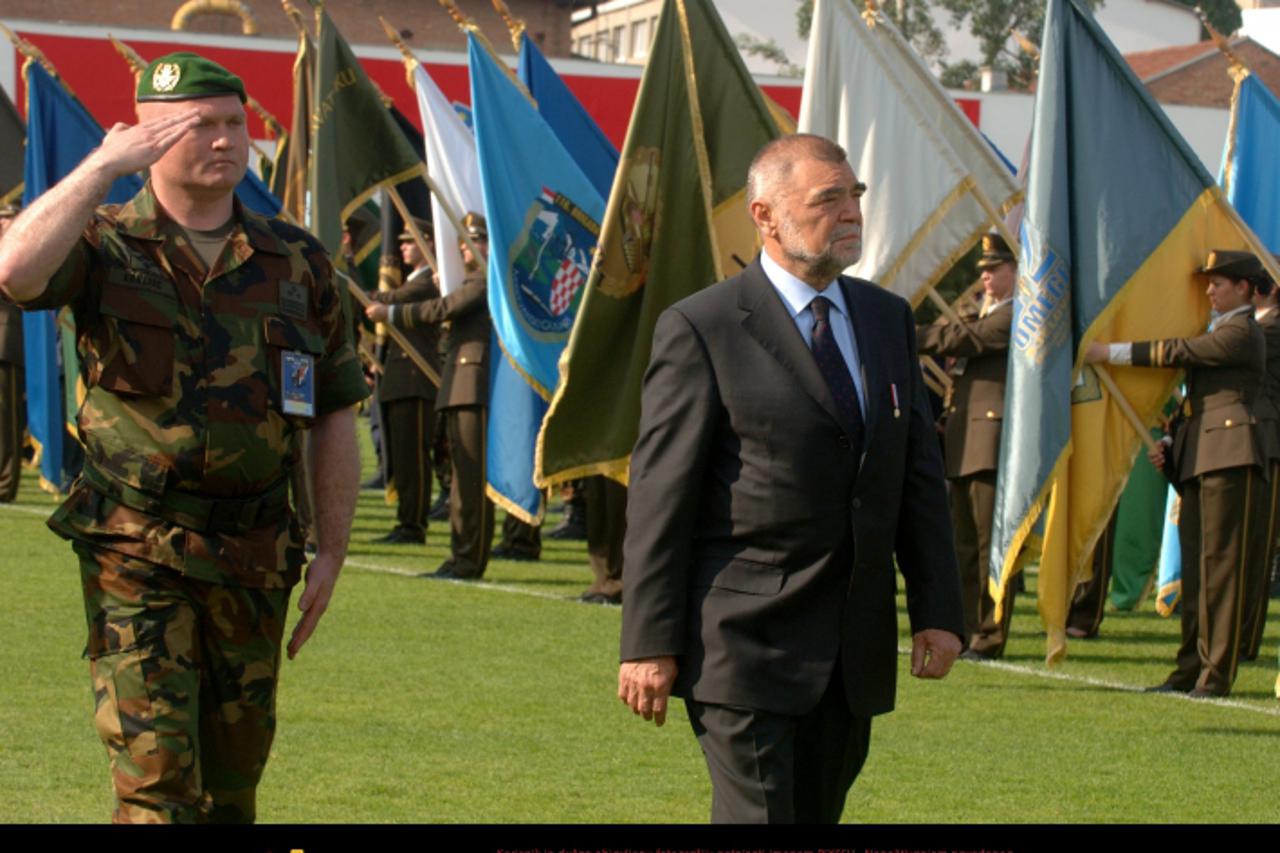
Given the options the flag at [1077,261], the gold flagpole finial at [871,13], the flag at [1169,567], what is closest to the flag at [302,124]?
the gold flagpole finial at [871,13]

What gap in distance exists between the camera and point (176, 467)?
484 cm

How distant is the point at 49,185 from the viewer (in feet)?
49.8

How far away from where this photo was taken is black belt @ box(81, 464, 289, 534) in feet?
15.9

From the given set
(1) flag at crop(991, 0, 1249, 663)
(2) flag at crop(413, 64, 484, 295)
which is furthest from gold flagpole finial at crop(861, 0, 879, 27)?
(2) flag at crop(413, 64, 484, 295)

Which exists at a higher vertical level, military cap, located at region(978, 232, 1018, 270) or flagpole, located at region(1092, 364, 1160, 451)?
military cap, located at region(978, 232, 1018, 270)

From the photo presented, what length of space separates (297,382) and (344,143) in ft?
31.3

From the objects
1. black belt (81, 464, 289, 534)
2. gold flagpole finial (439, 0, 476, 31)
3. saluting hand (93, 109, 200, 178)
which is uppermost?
gold flagpole finial (439, 0, 476, 31)

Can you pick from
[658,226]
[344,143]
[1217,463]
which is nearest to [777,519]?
[1217,463]

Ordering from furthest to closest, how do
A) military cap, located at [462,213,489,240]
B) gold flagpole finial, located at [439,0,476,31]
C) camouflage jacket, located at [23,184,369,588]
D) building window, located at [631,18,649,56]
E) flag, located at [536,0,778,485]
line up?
building window, located at [631,18,649,56], military cap, located at [462,213,489,240], gold flagpole finial, located at [439,0,476,31], flag, located at [536,0,778,485], camouflage jacket, located at [23,184,369,588]

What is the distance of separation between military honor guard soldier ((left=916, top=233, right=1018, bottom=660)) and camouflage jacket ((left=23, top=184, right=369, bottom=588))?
6.47 m

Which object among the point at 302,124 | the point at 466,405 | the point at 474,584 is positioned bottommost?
the point at 474,584

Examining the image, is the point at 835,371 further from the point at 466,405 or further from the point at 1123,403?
the point at 466,405

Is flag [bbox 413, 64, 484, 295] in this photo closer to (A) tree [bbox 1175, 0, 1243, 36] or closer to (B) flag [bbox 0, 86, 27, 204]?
(B) flag [bbox 0, 86, 27, 204]

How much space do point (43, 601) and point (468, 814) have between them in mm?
5574
